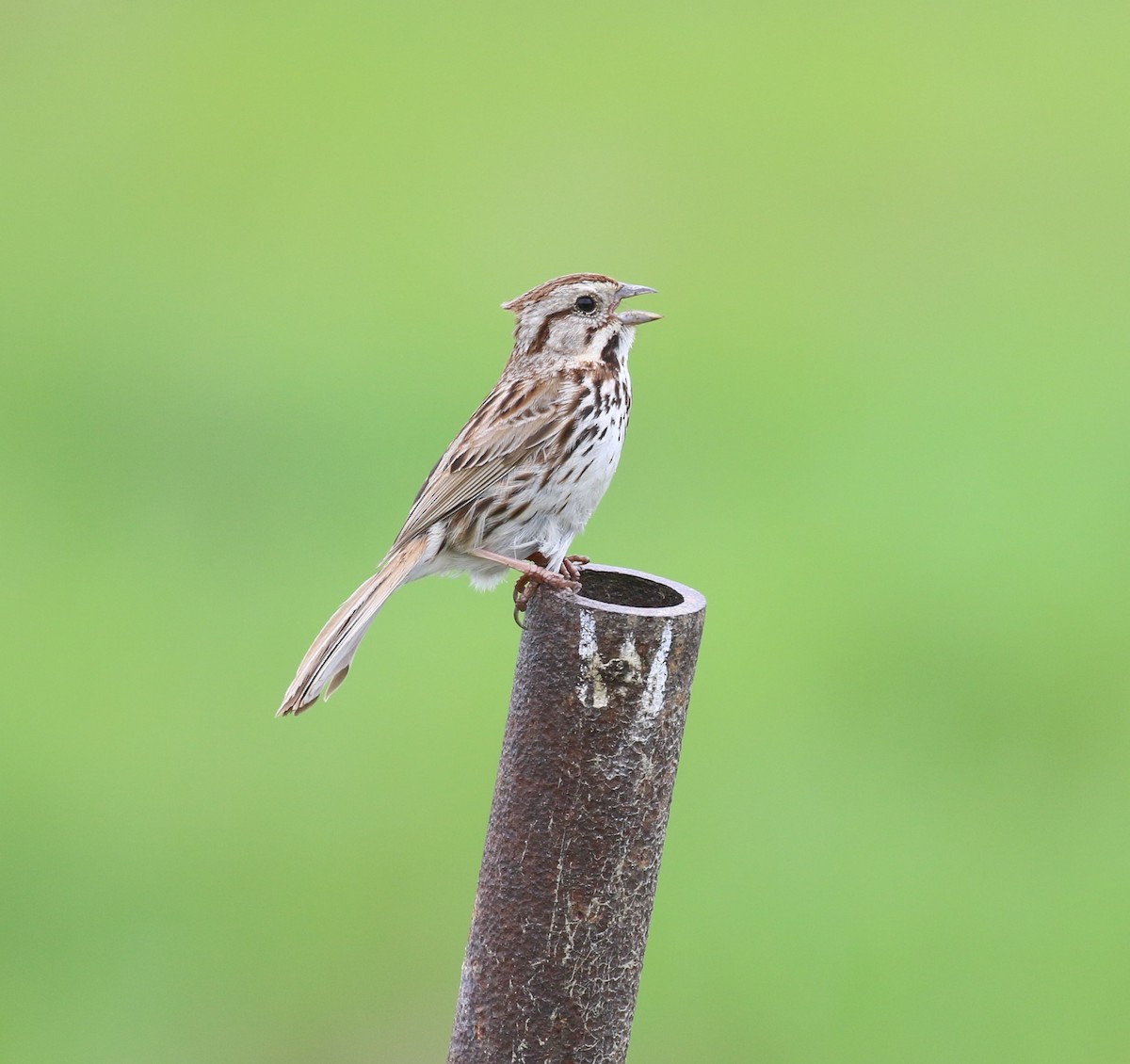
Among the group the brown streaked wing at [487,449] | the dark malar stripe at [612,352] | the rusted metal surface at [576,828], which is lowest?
the rusted metal surface at [576,828]

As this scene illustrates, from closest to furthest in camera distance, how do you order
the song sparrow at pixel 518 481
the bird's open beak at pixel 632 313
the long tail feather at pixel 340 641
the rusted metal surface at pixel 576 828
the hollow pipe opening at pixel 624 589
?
the rusted metal surface at pixel 576 828
the hollow pipe opening at pixel 624 589
the long tail feather at pixel 340 641
the song sparrow at pixel 518 481
the bird's open beak at pixel 632 313

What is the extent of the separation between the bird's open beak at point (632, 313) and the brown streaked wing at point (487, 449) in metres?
0.31

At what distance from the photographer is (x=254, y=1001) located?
9141mm

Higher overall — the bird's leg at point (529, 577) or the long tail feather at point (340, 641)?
the bird's leg at point (529, 577)

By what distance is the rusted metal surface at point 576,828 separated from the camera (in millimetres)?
3797

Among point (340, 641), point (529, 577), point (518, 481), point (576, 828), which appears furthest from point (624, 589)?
point (518, 481)

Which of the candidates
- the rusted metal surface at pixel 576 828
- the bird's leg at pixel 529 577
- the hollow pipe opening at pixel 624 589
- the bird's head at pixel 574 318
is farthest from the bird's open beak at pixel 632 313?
the rusted metal surface at pixel 576 828

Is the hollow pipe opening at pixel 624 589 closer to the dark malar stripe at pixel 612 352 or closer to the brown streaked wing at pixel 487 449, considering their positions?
the brown streaked wing at pixel 487 449

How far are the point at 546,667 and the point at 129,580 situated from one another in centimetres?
915

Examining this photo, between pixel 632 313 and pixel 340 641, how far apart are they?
168cm

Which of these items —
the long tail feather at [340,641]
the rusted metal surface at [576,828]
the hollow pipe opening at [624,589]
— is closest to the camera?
the rusted metal surface at [576,828]

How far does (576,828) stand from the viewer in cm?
382

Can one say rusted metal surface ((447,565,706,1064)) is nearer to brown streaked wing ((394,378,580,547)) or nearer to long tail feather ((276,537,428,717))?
long tail feather ((276,537,428,717))

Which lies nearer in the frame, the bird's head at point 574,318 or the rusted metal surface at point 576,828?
the rusted metal surface at point 576,828
